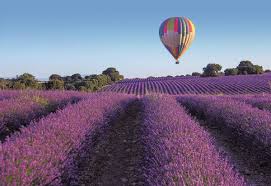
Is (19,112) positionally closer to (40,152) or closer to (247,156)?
(40,152)

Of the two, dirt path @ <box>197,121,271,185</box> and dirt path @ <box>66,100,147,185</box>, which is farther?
dirt path @ <box>197,121,271,185</box>

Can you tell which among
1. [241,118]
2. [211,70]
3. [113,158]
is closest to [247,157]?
[241,118]

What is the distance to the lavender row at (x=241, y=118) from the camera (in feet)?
19.4

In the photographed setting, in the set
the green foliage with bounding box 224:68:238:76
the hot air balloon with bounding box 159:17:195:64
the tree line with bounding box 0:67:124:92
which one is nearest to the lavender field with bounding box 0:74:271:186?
the tree line with bounding box 0:67:124:92

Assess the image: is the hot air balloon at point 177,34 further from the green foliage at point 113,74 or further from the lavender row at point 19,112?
the green foliage at point 113,74

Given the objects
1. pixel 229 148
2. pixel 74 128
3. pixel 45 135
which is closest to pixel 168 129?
pixel 74 128

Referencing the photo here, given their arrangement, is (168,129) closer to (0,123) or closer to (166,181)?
(166,181)

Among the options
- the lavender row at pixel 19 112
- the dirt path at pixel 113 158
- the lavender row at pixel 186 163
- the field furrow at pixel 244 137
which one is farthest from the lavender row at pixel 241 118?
the lavender row at pixel 19 112

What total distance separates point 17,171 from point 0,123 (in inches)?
157

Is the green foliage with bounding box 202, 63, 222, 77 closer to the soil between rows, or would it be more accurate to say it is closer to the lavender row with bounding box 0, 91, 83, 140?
the lavender row with bounding box 0, 91, 83, 140

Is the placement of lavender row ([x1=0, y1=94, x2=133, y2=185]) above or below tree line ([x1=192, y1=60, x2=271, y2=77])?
below

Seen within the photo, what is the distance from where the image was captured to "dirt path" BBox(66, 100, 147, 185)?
507 cm

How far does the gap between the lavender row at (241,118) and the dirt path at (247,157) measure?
0.17 metres

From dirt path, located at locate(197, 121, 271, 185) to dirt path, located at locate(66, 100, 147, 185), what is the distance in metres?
1.38
